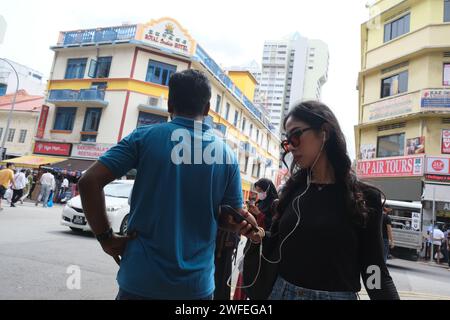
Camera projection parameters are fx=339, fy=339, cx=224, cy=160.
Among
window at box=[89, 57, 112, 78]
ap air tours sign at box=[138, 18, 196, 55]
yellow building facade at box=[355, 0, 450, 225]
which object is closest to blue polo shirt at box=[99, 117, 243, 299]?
yellow building facade at box=[355, 0, 450, 225]

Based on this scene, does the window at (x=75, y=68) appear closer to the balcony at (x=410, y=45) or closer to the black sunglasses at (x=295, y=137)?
the balcony at (x=410, y=45)

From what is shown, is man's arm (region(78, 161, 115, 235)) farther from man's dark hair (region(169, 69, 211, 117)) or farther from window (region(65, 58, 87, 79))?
window (region(65, 58, 87, 79))

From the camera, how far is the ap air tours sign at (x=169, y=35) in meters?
21.9

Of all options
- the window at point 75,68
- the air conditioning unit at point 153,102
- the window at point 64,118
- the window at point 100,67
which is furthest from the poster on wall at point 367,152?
the window at point 75,68

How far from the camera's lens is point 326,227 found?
5.20 ft

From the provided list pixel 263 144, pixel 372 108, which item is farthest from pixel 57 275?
pixel 263 144

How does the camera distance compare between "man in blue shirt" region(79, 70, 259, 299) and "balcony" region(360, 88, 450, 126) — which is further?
"balcony" region(360, 88, 450, 126)

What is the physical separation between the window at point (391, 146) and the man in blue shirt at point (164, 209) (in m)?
18.6

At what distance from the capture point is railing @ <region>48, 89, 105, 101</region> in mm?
21750

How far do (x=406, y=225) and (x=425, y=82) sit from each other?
8.75 meters

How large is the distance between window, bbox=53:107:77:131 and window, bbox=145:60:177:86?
574 centimetres

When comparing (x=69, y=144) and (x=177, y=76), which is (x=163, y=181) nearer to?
(x=177, y=76)

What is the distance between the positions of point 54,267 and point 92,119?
1894 centimetres

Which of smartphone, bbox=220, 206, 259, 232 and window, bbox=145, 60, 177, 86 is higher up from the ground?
window, bbox=145, 60, 177, 86
